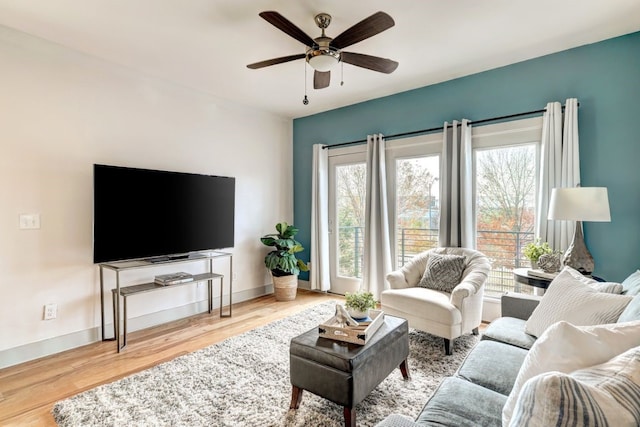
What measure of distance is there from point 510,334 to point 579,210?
1.23m

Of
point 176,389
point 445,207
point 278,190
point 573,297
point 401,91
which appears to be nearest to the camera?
point 573,297

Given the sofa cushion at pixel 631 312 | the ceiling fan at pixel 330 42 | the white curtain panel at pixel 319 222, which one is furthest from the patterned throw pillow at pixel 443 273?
the ceiling fan at pixel 330 42

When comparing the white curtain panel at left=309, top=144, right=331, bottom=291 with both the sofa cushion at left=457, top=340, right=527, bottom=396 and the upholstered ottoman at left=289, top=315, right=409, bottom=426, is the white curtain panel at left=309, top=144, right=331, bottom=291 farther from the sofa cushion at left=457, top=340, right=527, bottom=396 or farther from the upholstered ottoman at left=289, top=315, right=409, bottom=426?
the sofa cushion at left=457, top=340, right=527, bottom=396

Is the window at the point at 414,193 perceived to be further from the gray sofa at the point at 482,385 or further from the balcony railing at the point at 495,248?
the gray sofa at the point at 482,385

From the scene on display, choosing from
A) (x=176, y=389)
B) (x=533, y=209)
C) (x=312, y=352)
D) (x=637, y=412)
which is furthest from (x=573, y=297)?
(x=176, y=389)

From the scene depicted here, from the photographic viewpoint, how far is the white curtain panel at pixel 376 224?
421 cm

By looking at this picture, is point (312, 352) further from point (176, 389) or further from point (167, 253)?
point (167, 253)

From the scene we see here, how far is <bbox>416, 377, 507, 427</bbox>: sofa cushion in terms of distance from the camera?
4.04ft

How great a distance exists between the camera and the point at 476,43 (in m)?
2.93

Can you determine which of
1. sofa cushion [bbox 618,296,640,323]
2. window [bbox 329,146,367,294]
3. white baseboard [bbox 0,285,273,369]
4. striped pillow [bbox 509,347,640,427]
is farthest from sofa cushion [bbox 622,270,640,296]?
white baseboard [bbox 0,285,273,369]

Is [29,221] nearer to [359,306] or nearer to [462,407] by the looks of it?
[359,306]

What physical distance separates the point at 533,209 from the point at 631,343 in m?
2.70

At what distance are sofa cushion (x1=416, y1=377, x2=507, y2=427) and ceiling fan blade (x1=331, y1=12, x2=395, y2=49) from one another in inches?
81.3

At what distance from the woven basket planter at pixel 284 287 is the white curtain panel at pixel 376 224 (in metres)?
1.00
